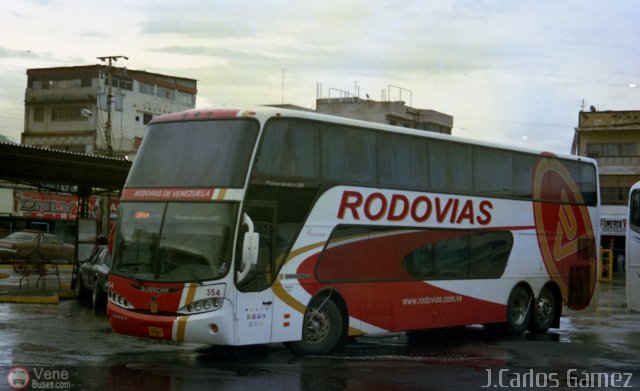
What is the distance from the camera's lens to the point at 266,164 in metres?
13.9

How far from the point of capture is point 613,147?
6581cm

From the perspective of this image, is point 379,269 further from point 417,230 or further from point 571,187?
point 571,187

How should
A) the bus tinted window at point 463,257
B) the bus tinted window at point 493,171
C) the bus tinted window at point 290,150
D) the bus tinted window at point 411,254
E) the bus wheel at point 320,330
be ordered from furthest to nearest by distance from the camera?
the bus tinted window at point 493,171
the bus tinted window at point 463,257
the bus tinted window at point 411,254
the bus wheel at point 320,330
the bus tinted window at point 290,150

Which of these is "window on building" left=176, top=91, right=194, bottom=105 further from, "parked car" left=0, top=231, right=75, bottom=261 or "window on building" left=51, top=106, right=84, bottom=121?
"parked car" left=0, top=231, right=75, bottom=261

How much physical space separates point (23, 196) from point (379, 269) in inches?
1960

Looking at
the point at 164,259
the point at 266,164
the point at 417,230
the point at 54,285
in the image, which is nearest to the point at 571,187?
the point at 417,230

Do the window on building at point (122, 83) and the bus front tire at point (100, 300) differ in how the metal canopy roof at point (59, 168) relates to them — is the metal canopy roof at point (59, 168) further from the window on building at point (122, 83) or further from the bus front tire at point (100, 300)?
the window on building at point (122, 83)

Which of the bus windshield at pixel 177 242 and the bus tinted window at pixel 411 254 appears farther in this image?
the bus tinted window at pixel 411 254

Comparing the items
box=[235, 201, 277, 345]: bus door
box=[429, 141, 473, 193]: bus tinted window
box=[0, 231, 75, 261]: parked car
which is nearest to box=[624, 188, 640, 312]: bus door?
box=[429, 141, 473, 193]: bus tinted window

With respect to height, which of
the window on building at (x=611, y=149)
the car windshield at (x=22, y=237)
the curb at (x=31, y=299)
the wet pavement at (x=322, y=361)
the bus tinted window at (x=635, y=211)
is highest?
the window on building at (x=611, y=149)

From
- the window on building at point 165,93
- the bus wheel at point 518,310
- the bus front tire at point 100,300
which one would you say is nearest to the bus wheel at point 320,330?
the bus wheel at point 518,310

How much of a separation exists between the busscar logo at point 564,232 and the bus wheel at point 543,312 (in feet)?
1.19

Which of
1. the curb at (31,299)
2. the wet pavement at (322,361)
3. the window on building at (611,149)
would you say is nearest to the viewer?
the wet pavement at (322,361)

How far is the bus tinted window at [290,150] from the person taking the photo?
13922 mm
